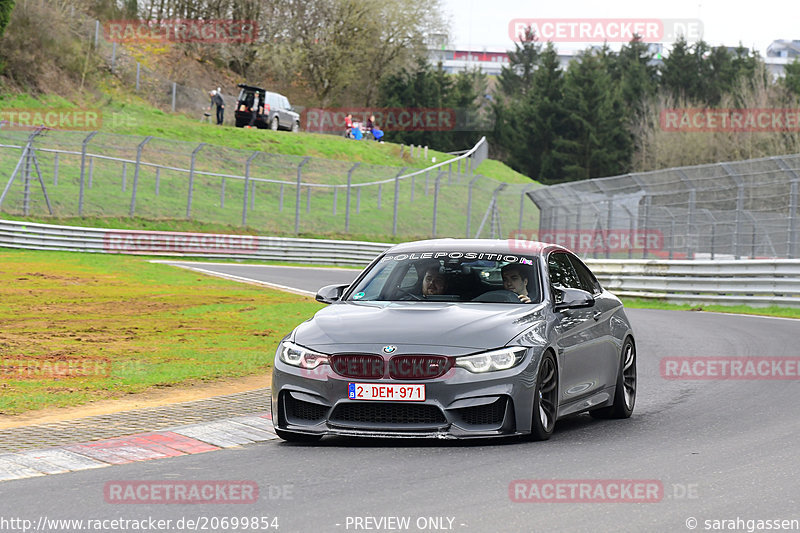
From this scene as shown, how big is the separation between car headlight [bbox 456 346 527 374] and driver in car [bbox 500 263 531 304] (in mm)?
1073

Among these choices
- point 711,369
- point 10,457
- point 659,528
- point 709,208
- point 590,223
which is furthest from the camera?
point 590,223

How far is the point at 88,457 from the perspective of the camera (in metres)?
7.71

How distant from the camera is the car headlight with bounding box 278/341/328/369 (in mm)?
7996

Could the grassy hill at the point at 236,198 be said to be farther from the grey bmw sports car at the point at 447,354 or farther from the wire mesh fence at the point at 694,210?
the grey bmw sports car at the point at 447,354

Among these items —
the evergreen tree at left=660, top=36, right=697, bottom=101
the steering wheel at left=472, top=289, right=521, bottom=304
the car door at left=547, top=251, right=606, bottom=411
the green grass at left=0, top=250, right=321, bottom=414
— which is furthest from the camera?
the evergreen tree at left=660, top=36, right=697, bottom=101

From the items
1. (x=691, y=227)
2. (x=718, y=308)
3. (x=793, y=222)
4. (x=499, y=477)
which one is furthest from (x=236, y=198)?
(x=499, y=477)

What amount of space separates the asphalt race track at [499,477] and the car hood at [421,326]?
2.31 feet

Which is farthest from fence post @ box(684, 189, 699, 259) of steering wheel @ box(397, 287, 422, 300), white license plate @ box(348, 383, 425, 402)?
white license plate @ box(348, 383, 425, 402)

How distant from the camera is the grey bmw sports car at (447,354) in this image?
7766 millimetres

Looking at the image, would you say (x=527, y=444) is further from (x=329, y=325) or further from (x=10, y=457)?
(x=10, y=457)

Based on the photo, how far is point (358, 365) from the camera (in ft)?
25.9

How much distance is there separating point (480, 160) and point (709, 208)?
48595 millimetres

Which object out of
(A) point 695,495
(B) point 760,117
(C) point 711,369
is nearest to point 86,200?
(C) point 711,369

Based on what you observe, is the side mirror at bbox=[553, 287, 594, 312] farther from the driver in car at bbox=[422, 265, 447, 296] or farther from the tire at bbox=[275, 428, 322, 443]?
the tire at bbox=[275, 428, 322, 443]
